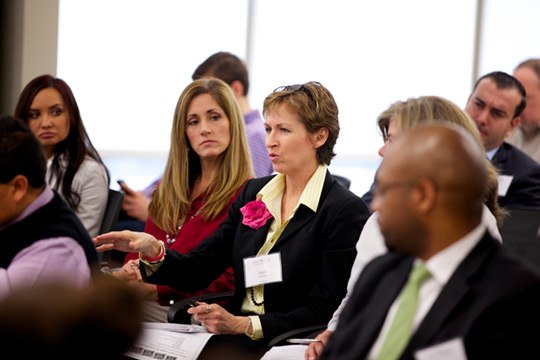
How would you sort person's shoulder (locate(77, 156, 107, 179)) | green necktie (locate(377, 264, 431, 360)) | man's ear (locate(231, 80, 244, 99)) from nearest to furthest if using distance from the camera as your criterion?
green necktie (locate(377, 264, 431, 360)) → person's shoulder (locate(77, 156, 107, 179)) → man's ear (locate(231, 80, 244, 99))

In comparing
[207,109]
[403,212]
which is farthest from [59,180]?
[403,212]

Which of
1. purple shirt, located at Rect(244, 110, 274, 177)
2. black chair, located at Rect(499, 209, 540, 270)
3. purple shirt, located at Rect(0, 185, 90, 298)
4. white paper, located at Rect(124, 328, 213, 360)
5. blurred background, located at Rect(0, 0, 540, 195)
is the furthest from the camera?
blurred background, located at Rect(0, 0, 540, 195)

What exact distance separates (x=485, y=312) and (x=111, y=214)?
8.56 feet

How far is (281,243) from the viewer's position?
269 cm

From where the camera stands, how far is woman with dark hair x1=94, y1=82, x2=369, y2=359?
2.57 meters

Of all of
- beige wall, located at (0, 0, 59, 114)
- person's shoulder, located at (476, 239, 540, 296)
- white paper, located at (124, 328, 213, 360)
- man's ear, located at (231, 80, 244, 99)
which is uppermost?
beige wall, located at (0, 0, 59, 114)

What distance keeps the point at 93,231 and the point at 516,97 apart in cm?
269

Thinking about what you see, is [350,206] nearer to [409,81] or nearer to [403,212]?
[403,212]

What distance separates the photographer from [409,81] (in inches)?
303

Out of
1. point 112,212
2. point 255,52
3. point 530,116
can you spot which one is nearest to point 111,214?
point 112,212

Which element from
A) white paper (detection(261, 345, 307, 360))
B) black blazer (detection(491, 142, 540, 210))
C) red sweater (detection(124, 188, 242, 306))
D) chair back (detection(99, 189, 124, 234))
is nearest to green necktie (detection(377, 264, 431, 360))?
white paper (detection(261, 345, 307, 360))

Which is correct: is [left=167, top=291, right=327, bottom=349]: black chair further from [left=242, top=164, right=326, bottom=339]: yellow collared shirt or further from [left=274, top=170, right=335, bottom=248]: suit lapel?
[left=274, top=170, right=335, bottom=248]: suit lapel

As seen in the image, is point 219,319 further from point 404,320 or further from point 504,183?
point 504,183

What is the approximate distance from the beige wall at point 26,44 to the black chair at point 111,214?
83.8 inches
